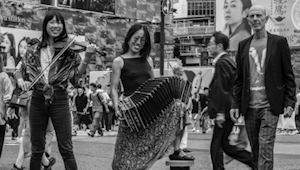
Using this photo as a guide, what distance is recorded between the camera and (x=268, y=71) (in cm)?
546

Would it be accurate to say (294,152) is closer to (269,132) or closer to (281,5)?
(269,132)

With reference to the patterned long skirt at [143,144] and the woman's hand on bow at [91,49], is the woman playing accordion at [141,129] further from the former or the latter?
the woman's hand on bow at [91,49]

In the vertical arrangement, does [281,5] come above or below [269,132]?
above

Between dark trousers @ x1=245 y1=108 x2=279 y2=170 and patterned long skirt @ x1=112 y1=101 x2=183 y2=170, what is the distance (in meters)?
0.83

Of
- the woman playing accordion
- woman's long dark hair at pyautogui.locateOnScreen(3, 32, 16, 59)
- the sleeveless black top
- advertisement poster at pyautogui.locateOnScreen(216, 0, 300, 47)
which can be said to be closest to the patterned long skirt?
the woman playing accordion

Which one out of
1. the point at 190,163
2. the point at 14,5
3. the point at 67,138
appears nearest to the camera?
the point at 67,138

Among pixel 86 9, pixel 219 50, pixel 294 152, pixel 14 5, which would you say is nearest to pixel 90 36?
pixel 86 9

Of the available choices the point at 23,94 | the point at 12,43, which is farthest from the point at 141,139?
the point at 12,43

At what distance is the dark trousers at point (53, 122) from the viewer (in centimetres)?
537

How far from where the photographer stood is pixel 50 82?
5.51 meters

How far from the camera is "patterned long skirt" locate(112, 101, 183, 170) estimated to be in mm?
5699

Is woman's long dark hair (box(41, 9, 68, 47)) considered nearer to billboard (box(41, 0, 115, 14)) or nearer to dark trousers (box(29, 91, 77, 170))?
dark trousers (box(29, 91, 77, 170))

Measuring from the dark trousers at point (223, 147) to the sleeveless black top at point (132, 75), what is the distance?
1323 mm

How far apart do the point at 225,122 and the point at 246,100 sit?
1.14 metres
